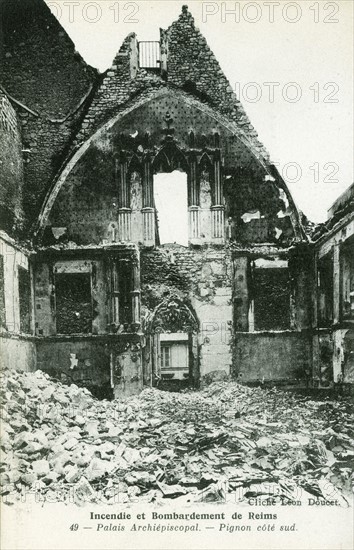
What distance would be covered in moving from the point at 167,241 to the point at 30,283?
4.49 feet

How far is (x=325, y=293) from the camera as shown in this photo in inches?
218

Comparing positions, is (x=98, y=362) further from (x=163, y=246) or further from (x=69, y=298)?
(x=163, y=246)

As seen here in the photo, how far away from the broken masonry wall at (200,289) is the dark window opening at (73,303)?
554 mm

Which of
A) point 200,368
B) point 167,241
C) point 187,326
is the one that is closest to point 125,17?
point 167,241

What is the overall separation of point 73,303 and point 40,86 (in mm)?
2193

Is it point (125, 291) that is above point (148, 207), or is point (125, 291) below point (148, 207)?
below

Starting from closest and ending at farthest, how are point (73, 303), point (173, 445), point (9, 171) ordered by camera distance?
point (173, 445) < point (9, 171) < point (73, 303)

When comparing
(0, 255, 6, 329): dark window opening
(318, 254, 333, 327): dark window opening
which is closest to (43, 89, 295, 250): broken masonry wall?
(318, 254, 333, 327): dark window opening

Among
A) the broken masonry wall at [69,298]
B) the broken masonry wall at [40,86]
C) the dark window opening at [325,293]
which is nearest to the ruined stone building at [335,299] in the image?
→ the dark window opening at [325,293]

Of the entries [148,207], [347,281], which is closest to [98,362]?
[148,207]

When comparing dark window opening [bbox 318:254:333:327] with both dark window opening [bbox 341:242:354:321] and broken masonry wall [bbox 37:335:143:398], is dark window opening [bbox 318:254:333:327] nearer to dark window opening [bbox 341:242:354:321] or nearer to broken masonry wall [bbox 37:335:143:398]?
dark window opening [bbox 341:242:354:321]

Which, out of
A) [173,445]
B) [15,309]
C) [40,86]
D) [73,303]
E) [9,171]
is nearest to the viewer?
[173,445]

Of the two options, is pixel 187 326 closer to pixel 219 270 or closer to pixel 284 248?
pixel 219 270

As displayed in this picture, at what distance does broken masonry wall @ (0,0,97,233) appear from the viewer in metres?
5.62
